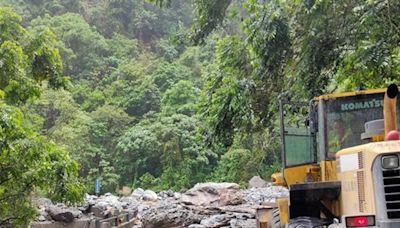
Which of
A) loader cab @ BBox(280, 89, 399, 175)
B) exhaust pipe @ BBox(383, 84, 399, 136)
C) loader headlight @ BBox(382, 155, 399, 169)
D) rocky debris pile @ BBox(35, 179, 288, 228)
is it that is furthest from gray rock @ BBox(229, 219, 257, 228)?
loader headlight @ BBox(382, 155, 399, 169)

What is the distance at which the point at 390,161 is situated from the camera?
15.4ft

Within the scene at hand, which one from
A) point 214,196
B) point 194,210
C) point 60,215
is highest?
point 214,196

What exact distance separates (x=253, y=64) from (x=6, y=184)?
4197mm

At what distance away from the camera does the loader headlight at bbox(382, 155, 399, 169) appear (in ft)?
15.3

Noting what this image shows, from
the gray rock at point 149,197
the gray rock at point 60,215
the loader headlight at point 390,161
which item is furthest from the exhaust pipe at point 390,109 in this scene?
the gray rock at point 149,197

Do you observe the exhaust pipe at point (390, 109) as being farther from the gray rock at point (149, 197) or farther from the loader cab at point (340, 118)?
the gray rock at point (149, 197)

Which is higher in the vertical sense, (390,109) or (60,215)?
(390,109)

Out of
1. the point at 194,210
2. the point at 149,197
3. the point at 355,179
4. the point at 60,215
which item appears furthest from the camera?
the point at 149,197

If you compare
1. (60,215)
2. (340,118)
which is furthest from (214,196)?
(340,118)

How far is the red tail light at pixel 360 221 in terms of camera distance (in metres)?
4.76

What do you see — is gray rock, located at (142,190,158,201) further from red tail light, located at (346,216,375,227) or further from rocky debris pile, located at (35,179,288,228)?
red tail light, located at (346,216,375,227)

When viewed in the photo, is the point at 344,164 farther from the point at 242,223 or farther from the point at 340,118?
the point at 242,223

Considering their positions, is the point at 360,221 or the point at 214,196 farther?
the point at 214,196

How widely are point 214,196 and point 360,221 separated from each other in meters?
14.2
